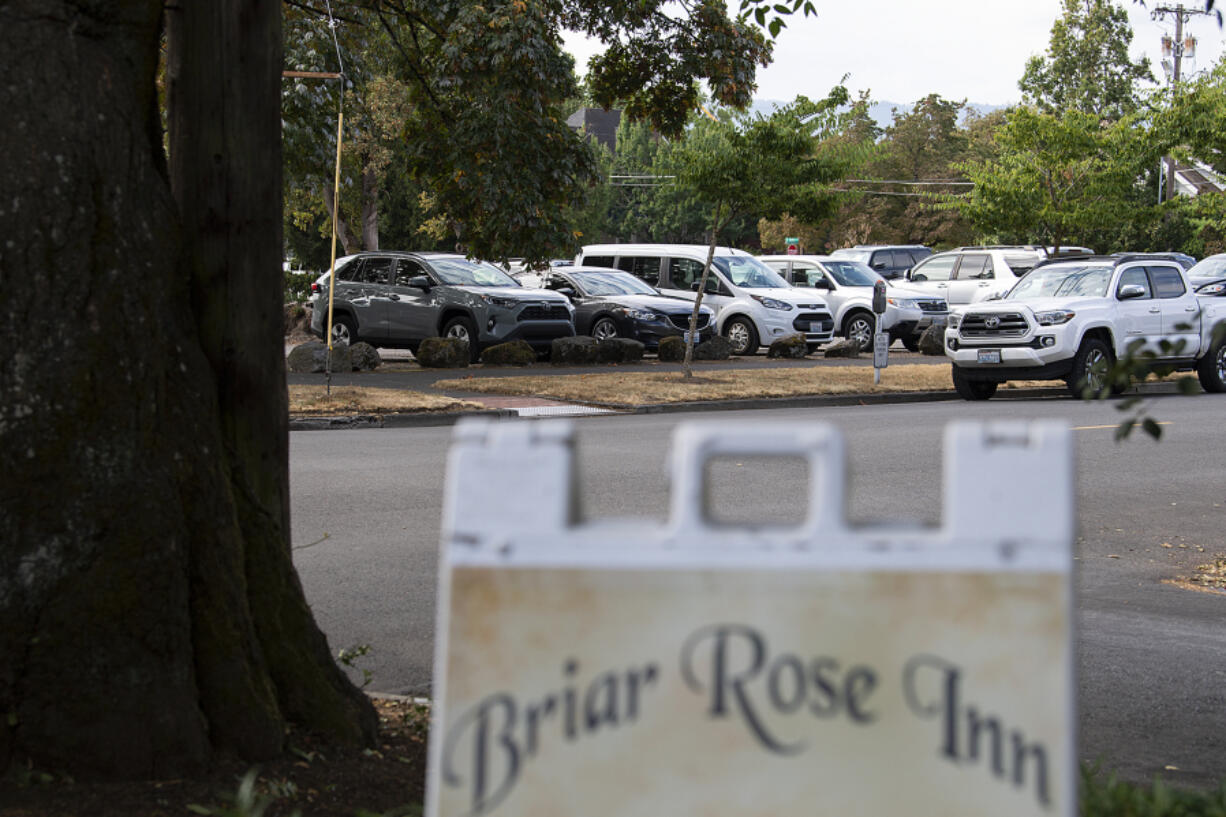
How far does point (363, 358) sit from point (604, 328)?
18.9ft

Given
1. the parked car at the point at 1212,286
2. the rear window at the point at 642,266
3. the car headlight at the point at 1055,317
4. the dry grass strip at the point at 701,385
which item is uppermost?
the rear window at the point at 642,266

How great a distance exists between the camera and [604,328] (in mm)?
25703

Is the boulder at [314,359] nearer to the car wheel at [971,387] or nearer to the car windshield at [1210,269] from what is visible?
the car wheel at [971,387]

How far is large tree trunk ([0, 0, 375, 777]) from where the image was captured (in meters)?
3.16

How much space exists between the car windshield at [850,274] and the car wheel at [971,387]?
9.90m

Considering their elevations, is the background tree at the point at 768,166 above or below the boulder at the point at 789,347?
above

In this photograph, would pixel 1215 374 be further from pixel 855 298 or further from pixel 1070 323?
pixel 855 298

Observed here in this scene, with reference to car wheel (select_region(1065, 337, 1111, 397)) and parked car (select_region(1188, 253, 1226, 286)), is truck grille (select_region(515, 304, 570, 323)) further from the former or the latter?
parked car (select_region(1188, 253, 1226, 286))

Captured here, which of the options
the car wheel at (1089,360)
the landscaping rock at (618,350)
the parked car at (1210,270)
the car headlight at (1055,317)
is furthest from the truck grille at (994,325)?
the parked car at (1210,270)

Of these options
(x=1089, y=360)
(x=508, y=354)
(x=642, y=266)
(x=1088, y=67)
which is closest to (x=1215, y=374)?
(x=1089, y=360)

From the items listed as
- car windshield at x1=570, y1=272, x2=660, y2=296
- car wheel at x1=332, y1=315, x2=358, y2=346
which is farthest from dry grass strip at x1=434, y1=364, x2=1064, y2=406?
car windshield at x1=570, y1=272, x2=660, y2=296

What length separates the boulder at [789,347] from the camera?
1020 inches

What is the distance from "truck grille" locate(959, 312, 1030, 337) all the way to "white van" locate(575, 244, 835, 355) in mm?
7351

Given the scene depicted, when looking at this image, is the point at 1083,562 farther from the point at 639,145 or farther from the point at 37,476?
the point at 639,145
